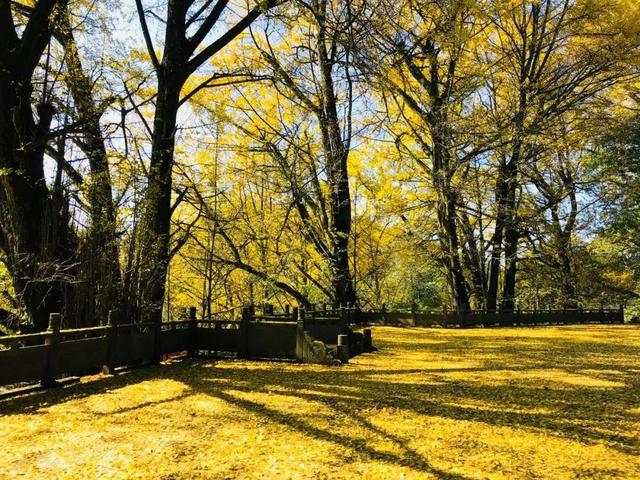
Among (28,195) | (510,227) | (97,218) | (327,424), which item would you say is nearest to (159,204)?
(97,218)

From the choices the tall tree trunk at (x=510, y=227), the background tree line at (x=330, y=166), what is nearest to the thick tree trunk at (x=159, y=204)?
the background tree line at (x=330, y=166)

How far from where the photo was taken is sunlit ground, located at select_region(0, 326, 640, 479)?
368 centimetres

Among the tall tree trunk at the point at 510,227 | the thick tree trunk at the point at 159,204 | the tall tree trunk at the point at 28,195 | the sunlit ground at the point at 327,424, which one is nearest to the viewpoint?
the sunlit ground at the point at 327,424

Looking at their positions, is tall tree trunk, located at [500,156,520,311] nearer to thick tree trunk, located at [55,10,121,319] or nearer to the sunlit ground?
the sunlit ground

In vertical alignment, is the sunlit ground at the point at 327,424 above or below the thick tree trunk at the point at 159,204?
below

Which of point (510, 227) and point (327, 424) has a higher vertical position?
point (510, 227)

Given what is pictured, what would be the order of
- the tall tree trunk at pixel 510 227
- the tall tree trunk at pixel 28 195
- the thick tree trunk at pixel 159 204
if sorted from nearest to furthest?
the tall tree trunk at pixel 28 195 < the thick tree trunk at pixel 159 204 < the tall tree trunk at pixel 510 227

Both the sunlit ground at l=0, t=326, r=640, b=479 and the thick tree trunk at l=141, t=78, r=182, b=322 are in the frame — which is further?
the thick tree trunk at l=141, t=78, r=182, b=322

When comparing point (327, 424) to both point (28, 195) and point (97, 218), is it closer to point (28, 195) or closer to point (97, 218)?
point (97, 218)

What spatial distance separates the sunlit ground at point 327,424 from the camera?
3.68m

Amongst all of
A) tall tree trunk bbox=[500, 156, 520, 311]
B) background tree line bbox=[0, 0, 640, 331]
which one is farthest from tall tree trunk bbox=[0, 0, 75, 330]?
tall tree trunk bbox=[500, 156, 520, 311]

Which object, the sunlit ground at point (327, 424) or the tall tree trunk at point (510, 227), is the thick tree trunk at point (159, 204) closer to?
the sunlit ground at point (327, 424)

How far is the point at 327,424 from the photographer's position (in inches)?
189

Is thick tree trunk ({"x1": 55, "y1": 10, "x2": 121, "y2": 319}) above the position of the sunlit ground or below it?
above
